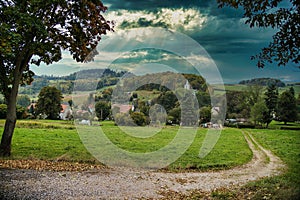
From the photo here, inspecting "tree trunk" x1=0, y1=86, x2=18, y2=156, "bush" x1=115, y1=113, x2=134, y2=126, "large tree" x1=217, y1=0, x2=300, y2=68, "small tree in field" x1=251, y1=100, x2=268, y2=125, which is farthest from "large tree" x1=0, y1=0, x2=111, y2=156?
"small tree in field" x1=251, y1=100, x2=268, y2=125

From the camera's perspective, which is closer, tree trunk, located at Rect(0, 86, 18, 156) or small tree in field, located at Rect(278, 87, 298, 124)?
tree trunk, located at Rect(0, 86, 18, 156)

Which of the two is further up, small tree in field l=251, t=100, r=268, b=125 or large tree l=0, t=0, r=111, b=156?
large tree l=0, t=0, r=111, b=156

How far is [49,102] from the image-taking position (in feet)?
136

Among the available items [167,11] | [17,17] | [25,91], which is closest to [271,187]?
[17,17]

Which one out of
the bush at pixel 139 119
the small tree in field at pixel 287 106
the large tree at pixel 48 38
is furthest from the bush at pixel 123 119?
the small tree in field at pixel 287 106

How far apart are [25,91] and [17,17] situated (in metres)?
34.0

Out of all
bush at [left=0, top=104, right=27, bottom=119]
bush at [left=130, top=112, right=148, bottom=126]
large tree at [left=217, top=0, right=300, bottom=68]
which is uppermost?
large tree at [left=217, top=0, right=300, bottom=68]

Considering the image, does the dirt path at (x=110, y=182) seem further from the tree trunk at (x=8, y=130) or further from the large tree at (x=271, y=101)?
the large tree at (x=271, y=101)

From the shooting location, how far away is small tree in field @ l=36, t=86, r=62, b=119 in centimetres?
4109

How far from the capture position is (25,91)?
1683 inches

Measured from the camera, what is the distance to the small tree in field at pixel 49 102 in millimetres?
41094

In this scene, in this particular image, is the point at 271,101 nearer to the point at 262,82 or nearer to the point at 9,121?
the point at 262,82

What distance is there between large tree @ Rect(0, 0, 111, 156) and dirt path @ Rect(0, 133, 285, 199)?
16.5 ft

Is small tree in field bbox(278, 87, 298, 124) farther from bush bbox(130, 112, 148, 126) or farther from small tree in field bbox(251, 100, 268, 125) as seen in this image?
bush bbox(130, 112, 148, 126)
